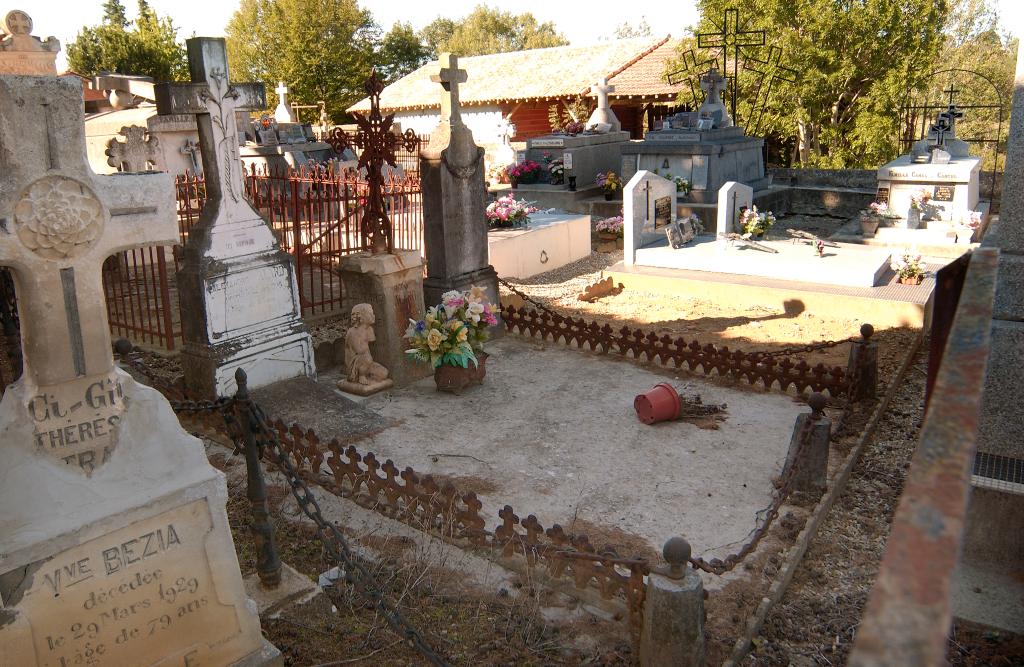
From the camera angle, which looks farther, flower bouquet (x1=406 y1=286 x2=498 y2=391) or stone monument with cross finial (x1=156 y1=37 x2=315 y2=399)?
flower bouquet (x1=406 y1=286 x2=498 y2=391)

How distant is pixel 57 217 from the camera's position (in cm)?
285

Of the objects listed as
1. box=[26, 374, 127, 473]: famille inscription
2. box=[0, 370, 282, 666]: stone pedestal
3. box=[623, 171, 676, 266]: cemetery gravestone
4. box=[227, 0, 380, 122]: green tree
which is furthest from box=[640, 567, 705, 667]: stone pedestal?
box=[227, 0, 380, 122]: green tree

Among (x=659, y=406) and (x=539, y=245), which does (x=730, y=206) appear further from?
(x=659, y=406)

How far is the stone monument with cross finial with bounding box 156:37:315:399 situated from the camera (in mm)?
6566

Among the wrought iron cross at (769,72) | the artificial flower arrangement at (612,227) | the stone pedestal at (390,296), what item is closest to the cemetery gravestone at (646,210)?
the artificial flower arrangement at (612,227)

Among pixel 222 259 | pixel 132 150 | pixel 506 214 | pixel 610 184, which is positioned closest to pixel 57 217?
pixel 222 259

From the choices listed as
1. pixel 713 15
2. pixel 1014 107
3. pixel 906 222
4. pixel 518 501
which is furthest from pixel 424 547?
pixel 713 15

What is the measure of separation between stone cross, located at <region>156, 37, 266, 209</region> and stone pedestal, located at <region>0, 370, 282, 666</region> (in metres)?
4.03

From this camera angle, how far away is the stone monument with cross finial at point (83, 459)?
2.78m

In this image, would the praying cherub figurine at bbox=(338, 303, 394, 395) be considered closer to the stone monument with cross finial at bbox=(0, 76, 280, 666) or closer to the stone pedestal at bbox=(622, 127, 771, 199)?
the stone monument with cross finial at bbox=(0, 76, 280, 666)

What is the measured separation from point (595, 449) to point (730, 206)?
311 inches

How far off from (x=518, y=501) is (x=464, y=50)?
230 ft

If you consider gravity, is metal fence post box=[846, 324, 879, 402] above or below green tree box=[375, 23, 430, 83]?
below

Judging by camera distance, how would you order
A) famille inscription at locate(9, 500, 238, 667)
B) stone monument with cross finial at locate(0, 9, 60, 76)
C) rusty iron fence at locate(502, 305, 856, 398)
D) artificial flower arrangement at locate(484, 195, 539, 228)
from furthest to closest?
artificial flower arrangement at locate(484, 195, 539, 228)
rusty iron fence at locate(502, 305, 856, 398)
stone monument with cross finial at locate(0, 9, 60, 76)
famille inscription at locate(9, 500, 238, 667)
